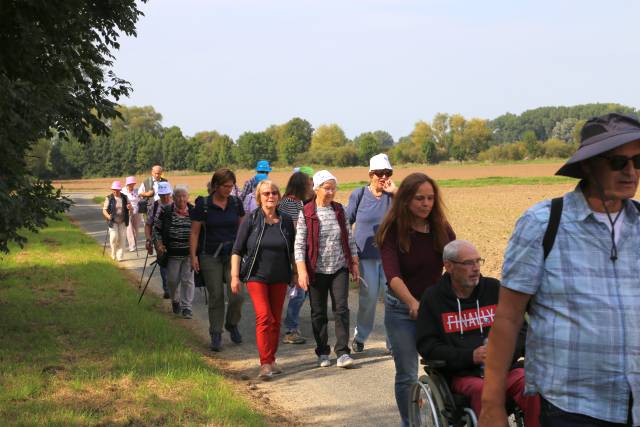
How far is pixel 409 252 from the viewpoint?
17.2 ft

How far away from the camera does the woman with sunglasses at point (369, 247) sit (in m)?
8.10

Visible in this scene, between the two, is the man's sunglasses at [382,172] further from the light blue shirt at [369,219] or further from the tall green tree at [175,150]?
the tall green tree at [175,150]

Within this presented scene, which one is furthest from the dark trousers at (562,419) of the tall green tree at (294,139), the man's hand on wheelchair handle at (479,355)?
the tall green tree at (294,139)

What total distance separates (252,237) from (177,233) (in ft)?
9.81

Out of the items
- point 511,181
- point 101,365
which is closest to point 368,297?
point 101,365

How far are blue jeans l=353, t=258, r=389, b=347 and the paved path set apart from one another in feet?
0.71

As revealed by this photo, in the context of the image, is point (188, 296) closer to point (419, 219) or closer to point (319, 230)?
point (319, 230)

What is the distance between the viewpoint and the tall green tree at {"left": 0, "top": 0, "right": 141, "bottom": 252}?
737 cm

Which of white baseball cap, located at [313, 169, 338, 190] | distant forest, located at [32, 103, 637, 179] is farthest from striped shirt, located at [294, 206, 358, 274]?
distant forest, located at [32, 103, 637, 179]

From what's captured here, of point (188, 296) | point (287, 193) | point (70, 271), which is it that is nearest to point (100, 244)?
point (70, 271)

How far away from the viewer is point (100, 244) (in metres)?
21.0

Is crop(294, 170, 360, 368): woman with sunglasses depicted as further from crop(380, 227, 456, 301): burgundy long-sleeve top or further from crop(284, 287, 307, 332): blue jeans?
crop(380, 227, 456, 301): burgundy long-sleeve top

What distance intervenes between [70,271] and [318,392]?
29.4ft

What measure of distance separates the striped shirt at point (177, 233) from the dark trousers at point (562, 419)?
8.11 meters
